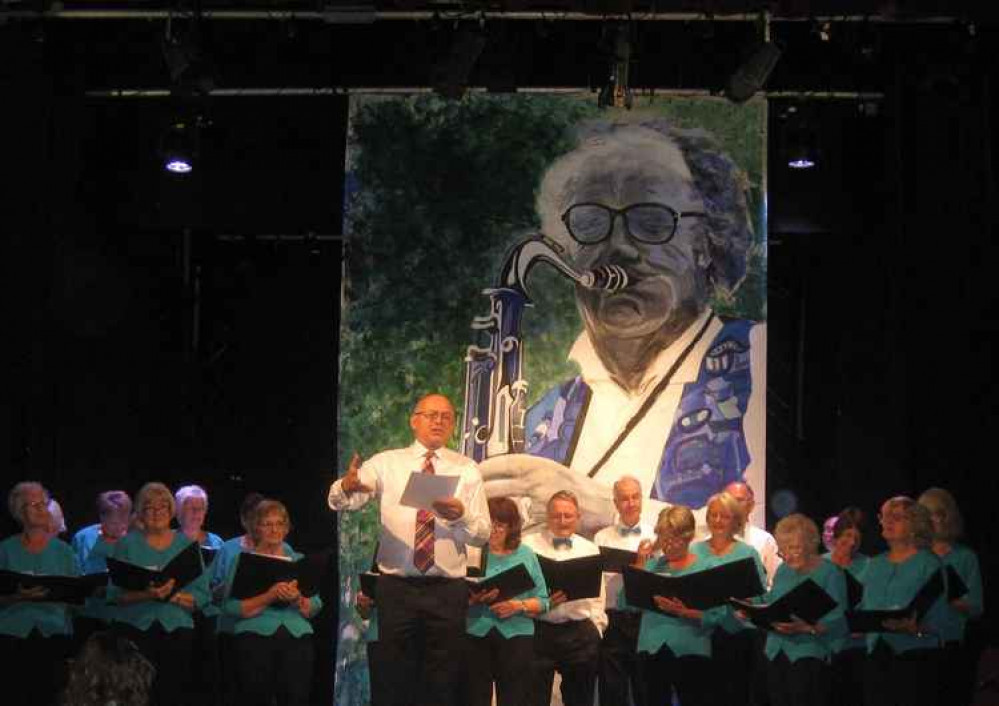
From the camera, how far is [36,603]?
7398 mm

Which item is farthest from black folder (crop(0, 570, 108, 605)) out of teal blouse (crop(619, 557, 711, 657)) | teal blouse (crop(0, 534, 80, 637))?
teal blouse (crop(619, 557, 711, 657))

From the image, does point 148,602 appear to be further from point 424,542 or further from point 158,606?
point 424,542

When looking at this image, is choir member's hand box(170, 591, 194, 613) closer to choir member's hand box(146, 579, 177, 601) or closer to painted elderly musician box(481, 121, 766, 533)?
choir member's hand box(146, 579, 177, 601)

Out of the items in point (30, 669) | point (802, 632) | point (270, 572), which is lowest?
point (30, 669)

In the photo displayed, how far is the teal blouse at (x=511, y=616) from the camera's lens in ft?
24.6

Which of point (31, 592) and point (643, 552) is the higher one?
point (643, 552)

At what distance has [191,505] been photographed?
8.38 meters

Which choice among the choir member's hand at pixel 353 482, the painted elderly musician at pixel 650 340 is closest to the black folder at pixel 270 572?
the choir member's hand at pixel 353 482

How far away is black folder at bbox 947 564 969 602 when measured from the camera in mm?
7227

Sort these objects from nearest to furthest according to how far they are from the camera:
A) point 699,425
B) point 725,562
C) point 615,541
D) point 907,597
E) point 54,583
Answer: point 907,597, point 54,583, point 725,562, point 615,541, point 699,425

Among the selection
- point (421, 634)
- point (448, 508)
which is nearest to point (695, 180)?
point (448, 508)

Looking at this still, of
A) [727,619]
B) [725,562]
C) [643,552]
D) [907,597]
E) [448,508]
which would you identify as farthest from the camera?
[643,552]

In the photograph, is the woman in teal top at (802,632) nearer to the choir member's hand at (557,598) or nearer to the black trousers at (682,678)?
the black trousers at (682,678)

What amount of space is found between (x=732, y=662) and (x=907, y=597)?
100 centimetres
